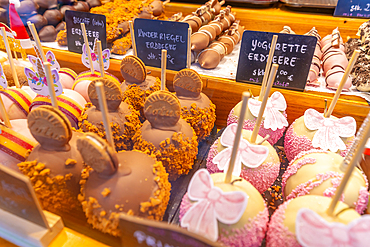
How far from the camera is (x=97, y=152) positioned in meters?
0.68

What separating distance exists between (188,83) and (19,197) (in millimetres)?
797

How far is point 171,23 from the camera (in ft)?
4.55

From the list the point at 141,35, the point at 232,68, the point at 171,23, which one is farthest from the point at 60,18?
the point at 232,68

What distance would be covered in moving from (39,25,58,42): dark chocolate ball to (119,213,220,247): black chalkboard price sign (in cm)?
189

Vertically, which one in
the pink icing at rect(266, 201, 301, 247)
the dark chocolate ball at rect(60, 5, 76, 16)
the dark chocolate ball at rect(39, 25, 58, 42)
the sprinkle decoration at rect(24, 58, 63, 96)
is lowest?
the pink icing at rect(266, 201, 301, 247)

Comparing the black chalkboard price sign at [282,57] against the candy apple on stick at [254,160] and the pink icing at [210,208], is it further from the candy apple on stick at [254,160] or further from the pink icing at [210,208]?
the pink icing at [210,208]

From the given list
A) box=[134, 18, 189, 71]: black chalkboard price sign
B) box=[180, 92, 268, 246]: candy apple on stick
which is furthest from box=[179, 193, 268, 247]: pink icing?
box=[134, 18, 189, 71]: black chalkboard price sign

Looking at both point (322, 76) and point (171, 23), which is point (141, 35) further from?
point (322, 76)

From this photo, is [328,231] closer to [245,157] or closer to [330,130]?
[245,157]

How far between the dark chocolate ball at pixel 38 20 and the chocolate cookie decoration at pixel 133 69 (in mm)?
1211

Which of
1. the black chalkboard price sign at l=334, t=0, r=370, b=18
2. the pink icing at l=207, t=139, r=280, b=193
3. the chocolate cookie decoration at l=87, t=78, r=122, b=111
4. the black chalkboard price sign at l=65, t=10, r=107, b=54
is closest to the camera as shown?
the pink icing at l=207, t=139, r=280, b=193

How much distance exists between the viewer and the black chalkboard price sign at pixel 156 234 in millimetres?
555

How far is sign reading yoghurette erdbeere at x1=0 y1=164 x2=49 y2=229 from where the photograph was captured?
679 mm

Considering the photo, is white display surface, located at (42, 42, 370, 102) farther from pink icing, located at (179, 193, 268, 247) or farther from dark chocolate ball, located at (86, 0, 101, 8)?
pink icing, located at (179, 193, 268, 247)
